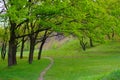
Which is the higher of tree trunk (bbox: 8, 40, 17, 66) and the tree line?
the tree line

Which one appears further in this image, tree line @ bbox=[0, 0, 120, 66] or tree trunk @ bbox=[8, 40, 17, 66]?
tree trunk @ bbox=[8, 40, 17, 66]

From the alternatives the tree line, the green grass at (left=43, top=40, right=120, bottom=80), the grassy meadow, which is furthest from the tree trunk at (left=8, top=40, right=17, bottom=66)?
the green grass at (left=43, top=40, right=120, bottom=80)

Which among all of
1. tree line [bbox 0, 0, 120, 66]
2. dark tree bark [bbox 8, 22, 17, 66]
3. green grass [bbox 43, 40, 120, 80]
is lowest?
green grass [bbox 43, 40, 120, 80]

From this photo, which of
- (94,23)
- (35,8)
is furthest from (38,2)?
(94,23)

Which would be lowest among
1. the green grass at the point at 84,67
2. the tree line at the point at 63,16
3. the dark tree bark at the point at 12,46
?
the green grass at the point at 84,67

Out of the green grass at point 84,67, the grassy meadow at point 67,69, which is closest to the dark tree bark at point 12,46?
the grassy meadow at point 67,69

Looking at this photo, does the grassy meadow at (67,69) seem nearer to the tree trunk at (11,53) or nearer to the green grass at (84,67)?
the green grass at (84,67)

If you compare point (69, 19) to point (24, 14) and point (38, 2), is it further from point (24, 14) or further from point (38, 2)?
point (24, 14)

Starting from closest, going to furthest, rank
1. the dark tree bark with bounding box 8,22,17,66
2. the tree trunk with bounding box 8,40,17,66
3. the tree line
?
the tree line < the dark tree bark with bounding box 8,22,17,66 < the tree trunk with bounding box 8,40,17,66

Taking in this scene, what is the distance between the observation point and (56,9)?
111 ft

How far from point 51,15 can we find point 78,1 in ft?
12.0

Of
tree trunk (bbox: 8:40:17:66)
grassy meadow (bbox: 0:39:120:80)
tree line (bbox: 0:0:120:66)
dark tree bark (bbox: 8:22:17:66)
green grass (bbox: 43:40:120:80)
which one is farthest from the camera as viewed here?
Result: tree trunk (bbox: 8:40:17:66)

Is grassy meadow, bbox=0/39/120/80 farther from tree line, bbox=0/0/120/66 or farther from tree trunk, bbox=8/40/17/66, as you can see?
tree line, bbox=0/0/120/66

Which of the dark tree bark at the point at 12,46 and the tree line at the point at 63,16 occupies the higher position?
the tree line at the point at 63,16
